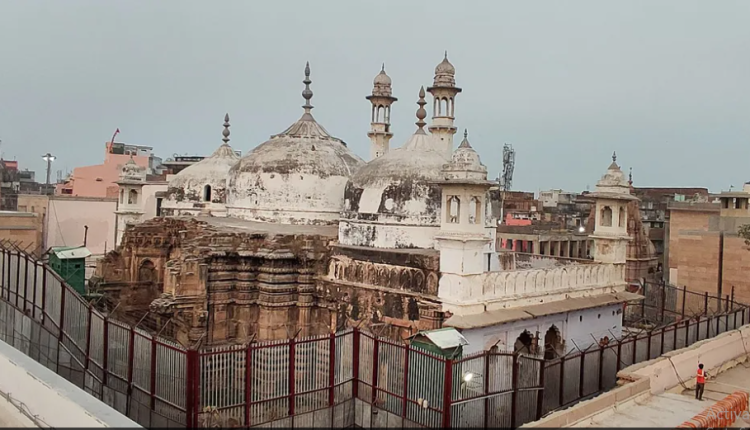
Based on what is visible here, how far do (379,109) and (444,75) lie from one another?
3.64 m

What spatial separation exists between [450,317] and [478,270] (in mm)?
1082

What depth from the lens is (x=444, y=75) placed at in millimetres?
22828

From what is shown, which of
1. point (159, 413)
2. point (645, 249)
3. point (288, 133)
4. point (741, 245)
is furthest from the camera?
point (645, 249)

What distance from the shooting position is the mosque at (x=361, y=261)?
13.4 metres

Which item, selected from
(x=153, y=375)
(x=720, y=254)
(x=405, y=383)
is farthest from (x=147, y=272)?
(x=720, y=254)

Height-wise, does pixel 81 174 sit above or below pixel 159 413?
above

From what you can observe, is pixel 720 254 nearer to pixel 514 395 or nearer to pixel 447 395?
pixel 514 395

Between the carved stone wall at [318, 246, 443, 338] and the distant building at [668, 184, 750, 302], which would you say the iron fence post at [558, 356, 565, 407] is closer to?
the carved stone wall at [318, 246, 443, 338]

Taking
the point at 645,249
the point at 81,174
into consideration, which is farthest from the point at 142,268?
the point at 81,174

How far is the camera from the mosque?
13406 millimetres

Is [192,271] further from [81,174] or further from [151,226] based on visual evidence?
[81,174]

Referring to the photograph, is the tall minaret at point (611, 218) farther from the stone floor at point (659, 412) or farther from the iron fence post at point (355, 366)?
the iron fence post at point (355, 366)

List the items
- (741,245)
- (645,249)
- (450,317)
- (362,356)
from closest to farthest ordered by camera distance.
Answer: (362,356)
(450,317)
(741,245)
(645,249)

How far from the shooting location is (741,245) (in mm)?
21906
